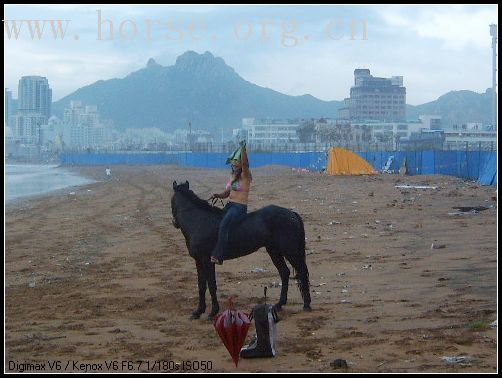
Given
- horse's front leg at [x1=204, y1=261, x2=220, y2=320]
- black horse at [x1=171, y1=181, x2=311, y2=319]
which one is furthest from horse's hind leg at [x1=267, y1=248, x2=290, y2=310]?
horse's front leg at [x1=204, y1=261, x2=220, y2=320]

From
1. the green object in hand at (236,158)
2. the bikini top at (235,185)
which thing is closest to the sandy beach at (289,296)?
the bikini top at (235,185)

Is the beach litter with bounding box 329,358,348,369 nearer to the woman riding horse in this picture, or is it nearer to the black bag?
the black bag

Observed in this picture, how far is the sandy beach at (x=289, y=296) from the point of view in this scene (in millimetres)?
7730

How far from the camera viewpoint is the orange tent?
50.3 metres

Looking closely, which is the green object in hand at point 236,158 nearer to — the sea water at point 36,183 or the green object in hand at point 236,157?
the green object in hand at point 236,157

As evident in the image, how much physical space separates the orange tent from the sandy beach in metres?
28.1

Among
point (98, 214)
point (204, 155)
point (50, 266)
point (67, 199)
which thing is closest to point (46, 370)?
point (50, 266)

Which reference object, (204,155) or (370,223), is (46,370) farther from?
(204,155)

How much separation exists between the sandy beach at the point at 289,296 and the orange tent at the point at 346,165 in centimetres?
2811

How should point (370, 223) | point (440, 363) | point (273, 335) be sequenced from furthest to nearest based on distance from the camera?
point (370, 223)
point (273, 335)
point (440, 363)

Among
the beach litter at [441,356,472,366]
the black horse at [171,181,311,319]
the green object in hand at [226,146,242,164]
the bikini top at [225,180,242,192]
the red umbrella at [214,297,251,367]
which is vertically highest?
the green object in hand at [226,146,242,164]

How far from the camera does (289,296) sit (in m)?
11.2

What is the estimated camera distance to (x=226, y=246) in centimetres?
1005

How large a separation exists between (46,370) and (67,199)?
30568 millimetres
